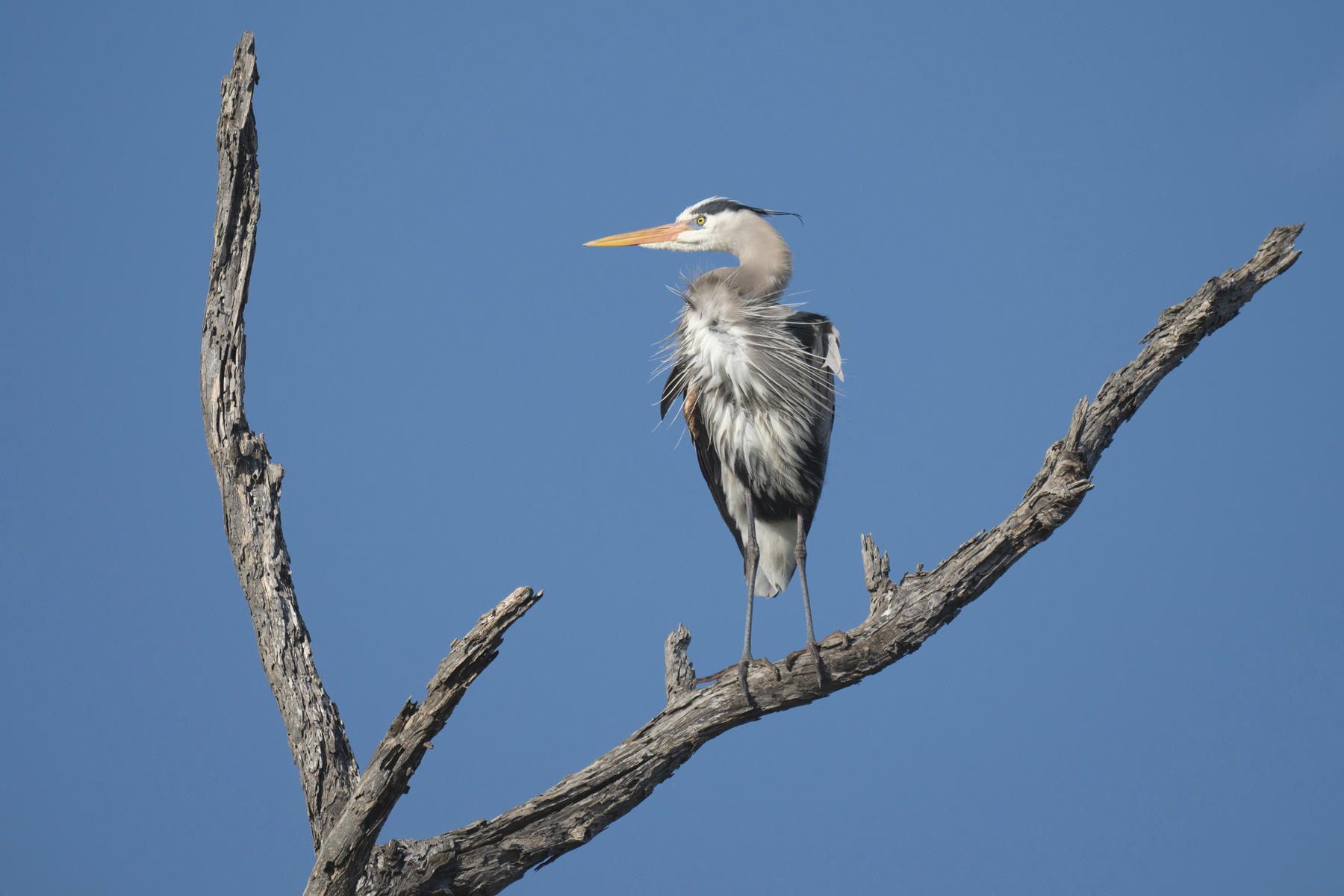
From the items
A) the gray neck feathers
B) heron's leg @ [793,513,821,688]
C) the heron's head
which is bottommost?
heron's leg @ [793,513,821,688]

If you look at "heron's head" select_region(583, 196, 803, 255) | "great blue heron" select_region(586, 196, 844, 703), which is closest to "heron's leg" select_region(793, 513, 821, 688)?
"great blue heron" select_region(586, 196, 844, 703)

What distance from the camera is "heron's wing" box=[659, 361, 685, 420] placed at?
154 inches

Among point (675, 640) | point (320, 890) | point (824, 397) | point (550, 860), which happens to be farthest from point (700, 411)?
point (320, 890)

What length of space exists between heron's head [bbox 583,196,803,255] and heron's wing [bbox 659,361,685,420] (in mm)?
621

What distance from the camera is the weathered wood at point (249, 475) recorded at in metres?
2.74

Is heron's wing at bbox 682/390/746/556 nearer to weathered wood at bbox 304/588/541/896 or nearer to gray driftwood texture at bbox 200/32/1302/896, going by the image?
gray driftwood texture at bbox 200/32/1302/896

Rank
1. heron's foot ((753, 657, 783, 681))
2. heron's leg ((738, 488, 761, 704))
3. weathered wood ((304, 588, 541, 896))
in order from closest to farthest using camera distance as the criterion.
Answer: weathered wood ((304, 588, 541, 896)) < heron's foot ((753, 657, 783, 681)) < heron's leg ((738, 488, 761, 704))

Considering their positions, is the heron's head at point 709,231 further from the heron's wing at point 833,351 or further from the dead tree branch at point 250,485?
the dead tree branch at point 250,485

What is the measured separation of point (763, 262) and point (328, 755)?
2383 mm

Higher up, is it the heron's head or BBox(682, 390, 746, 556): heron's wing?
the heron's head

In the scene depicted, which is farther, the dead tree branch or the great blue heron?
the great blue heron

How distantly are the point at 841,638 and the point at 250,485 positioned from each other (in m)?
1.74

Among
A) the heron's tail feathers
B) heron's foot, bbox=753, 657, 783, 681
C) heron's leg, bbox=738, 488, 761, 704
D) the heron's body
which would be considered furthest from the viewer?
the heron's tail feathers

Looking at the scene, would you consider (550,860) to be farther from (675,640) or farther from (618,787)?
(675,640)
